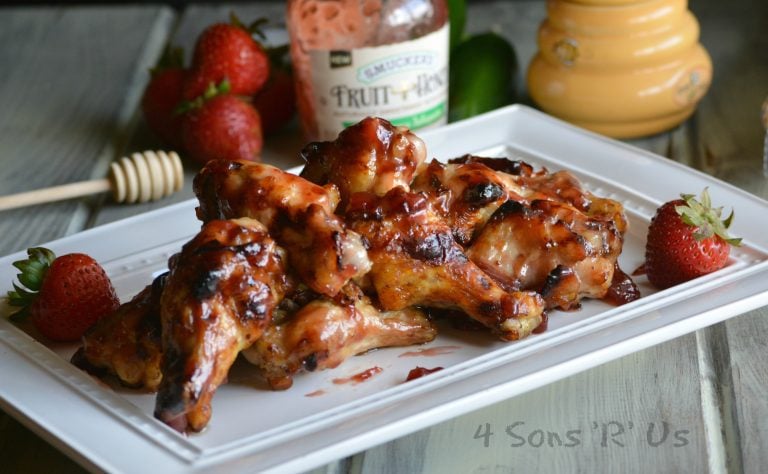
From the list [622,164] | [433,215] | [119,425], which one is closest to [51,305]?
[119,425]

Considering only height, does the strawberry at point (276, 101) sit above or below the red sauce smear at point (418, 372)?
below

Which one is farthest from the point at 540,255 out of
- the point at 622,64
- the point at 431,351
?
the point at 622,64

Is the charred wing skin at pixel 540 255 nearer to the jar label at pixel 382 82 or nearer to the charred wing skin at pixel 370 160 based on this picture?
the charred wing skin at pixel 370 160

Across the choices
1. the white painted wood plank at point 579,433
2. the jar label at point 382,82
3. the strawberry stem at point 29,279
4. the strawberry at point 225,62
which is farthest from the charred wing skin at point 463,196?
the strawberry at point 225,62

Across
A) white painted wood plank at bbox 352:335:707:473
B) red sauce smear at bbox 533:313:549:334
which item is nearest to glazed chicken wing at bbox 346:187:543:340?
red sauce smear at bbox 533:313:549:334

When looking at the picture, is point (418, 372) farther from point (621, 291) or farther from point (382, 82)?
point (382, 82)
